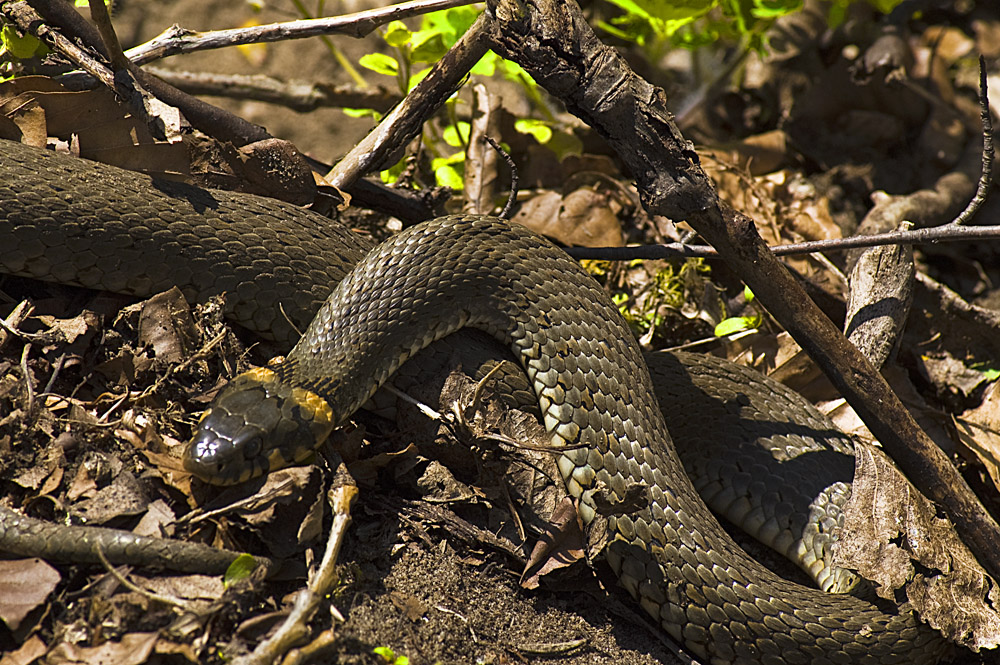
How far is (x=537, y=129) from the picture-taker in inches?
185

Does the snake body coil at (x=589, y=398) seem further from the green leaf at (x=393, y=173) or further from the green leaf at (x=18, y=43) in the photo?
the green leaf at (x=18, y=43)

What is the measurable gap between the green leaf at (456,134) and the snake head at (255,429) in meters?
2.20

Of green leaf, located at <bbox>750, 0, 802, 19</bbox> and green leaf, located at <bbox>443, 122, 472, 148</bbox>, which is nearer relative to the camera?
green leaf, located at <bbox>443, 122, 472, 148</bbox>

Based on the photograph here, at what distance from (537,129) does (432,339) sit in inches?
74.8

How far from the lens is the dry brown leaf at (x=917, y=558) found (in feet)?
9.75

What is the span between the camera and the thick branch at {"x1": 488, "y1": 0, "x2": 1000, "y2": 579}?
2838 millimetres

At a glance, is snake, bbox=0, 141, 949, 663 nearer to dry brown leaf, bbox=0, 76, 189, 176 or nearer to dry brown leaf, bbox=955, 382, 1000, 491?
dry brown leaf, bbox=0, 76, 189, 176

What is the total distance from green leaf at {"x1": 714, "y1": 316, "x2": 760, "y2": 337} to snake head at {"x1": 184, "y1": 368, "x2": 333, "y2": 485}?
2.16 meters

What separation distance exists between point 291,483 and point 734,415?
2.10 metres

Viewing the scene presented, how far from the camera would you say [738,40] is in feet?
19.6

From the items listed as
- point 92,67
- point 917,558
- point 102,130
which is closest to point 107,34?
point 92,67

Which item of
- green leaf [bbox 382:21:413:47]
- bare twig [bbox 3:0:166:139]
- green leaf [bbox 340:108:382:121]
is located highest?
green leaf [bbox 382:21:413:47]

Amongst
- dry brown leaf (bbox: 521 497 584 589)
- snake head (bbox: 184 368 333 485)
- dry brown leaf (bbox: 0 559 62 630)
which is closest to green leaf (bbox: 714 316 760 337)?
dry brown leaf (bbox: 521 497 584 589)

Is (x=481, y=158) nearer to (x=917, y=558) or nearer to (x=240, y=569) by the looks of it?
(x=240, y=569)
